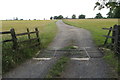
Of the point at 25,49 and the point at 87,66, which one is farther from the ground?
the point at 25,49

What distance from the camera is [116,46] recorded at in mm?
6941

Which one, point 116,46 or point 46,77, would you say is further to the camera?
point 116,46

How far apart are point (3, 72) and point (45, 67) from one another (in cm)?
162

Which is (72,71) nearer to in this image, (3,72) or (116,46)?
(3,72)

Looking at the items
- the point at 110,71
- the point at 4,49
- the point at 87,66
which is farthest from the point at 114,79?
the point at 4,49

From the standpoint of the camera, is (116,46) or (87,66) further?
(116,46)

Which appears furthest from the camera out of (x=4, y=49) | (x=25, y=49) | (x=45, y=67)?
(x=25, y=49)

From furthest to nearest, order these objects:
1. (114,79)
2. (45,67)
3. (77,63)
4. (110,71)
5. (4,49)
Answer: (4,49) < (77,63) < (45,67) < (110,71) < (114,79)

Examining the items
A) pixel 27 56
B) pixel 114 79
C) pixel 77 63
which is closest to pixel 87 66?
pixel 77 63

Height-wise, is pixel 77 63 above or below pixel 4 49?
below

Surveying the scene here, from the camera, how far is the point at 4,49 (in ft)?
21.6

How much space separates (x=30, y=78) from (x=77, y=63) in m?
2.32

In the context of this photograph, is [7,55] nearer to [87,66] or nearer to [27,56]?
[27,56]

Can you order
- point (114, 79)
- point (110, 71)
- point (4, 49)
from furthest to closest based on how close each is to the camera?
point (4, 49) < point (110, 71) < point (114, 79)
